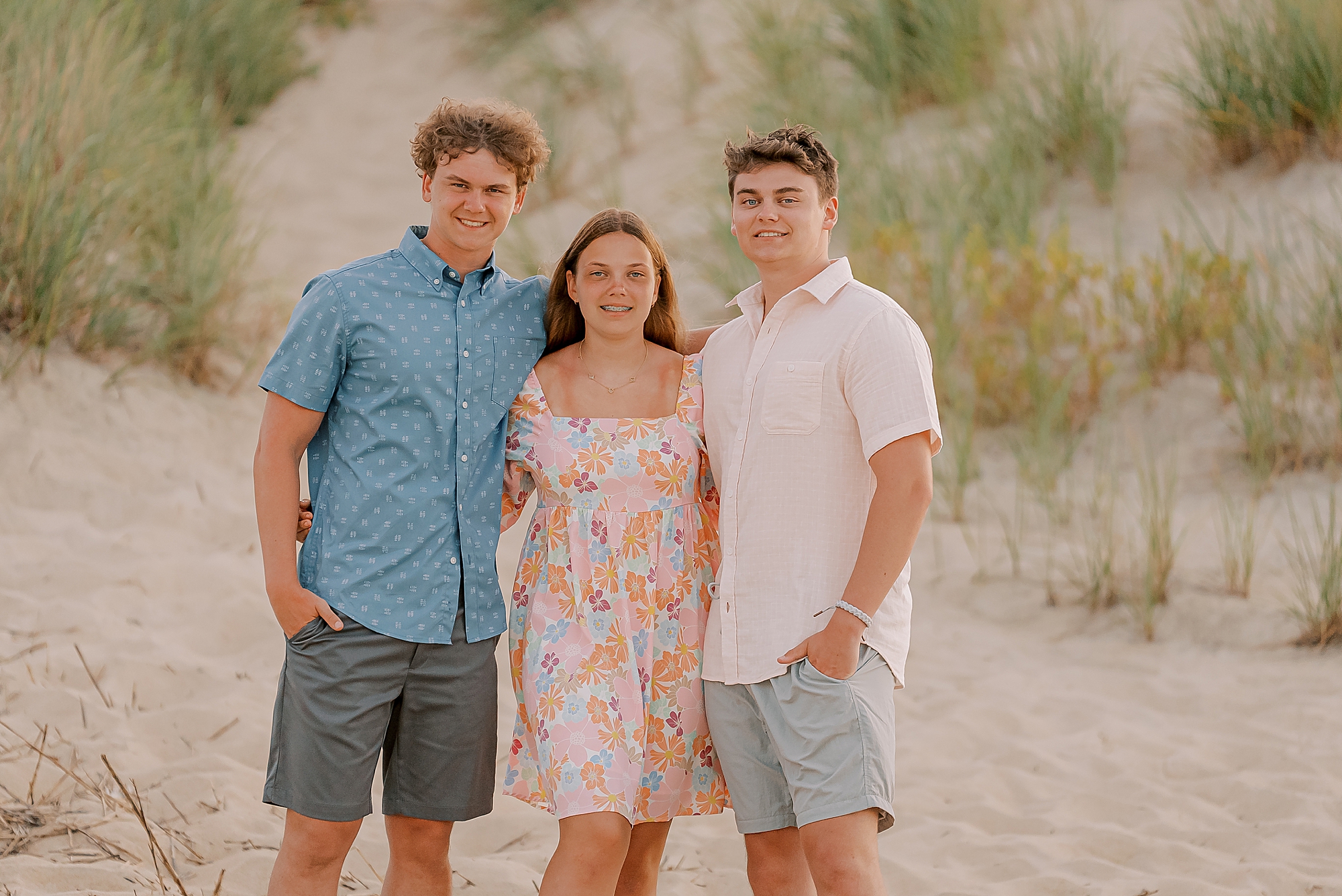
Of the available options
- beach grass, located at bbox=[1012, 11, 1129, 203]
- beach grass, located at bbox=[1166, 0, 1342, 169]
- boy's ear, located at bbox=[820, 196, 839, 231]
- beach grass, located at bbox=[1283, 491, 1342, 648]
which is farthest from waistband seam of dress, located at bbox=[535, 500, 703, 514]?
beach grass, located at bbox=[1166, 0, 1342, 169]

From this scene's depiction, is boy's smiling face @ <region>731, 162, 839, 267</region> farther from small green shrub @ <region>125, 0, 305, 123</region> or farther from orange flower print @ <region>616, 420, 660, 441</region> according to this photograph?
small green shrub @ <region>125, 0, 305, 123</region>

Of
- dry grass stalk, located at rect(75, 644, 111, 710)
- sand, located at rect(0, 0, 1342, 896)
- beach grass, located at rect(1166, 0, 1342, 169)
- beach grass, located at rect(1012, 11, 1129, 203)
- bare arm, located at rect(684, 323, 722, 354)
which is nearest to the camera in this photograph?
bare arm, located at rect(684, 323, 722, 354)

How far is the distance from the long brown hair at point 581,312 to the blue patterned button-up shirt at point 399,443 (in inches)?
9.8

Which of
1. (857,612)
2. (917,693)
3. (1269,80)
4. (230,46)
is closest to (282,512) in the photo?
(857,612)

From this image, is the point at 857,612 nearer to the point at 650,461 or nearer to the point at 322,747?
the point at 650,461

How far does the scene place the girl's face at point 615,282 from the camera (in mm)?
2611

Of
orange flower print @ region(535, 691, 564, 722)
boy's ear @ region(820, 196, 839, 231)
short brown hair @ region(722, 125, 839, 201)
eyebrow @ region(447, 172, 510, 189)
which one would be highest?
short brown hair @ region(722, 125, 839, 201)

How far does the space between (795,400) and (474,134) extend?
0.90 meters

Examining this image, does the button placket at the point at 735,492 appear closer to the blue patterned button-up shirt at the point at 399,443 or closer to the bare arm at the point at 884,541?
the bare arm at the point at 884,541

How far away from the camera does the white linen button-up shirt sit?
91.7 inches

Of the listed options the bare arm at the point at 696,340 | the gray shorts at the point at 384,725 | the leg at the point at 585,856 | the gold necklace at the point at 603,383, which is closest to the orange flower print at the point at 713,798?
the leg at the point at 585,856

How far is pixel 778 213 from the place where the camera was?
8.07ft

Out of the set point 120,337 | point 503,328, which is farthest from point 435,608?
point 120,337

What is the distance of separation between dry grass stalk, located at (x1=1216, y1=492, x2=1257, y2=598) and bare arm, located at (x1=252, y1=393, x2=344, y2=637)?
347 centimetres
